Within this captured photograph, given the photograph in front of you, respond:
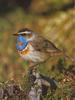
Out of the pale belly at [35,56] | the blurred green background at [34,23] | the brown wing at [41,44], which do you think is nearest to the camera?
the pale belly at [35,56]

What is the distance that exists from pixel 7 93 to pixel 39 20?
7.33 metres

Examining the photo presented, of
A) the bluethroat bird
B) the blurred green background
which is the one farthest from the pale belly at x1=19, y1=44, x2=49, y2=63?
the blurred green background

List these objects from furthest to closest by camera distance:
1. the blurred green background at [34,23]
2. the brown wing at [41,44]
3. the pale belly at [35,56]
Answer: the blurred green background at [34,23], the brown wing at [41,44], the pale belly at [35,56]

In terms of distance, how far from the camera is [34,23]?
12789 mm

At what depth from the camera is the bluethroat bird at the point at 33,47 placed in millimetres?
7164

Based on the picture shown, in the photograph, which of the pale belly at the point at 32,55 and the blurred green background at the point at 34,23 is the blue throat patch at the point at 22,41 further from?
the blurred green background at the point at 34,23

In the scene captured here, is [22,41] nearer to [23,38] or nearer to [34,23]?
[23,38]

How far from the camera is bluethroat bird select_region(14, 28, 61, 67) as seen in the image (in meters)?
7.16

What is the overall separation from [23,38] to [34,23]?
5.54 m

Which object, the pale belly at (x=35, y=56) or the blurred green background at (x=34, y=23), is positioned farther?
the blurred green background at (x=34, y=23)

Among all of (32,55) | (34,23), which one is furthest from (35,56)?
(34,23)

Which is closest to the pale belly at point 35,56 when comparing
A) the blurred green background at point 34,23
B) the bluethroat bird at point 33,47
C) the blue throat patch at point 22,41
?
the bluethroat bird at point 33,47

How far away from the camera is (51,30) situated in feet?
39.4

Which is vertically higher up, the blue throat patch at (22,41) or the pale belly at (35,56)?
the blue throat patch at (22,41)
